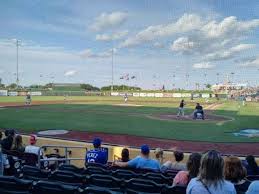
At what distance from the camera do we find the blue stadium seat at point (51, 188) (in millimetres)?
5355

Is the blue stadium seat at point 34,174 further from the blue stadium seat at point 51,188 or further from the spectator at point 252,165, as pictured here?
the spectator at point 252,165

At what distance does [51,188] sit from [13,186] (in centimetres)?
69

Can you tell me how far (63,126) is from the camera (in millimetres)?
25188

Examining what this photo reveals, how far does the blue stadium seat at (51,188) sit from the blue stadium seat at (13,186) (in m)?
0.13

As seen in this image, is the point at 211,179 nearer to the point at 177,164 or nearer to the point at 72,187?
the point at 72,187

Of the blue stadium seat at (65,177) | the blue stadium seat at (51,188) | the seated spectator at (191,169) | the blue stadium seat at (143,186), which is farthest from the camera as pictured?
the blue stadium seat at (65,177)

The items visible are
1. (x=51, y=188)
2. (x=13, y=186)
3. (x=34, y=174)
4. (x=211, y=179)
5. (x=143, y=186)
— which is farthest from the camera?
(x=34, y=174)

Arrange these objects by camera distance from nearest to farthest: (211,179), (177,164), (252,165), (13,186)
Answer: (211,179) → (13,186) → (252,165) → (177,164)

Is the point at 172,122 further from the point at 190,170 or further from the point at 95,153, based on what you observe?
the point at 190,170

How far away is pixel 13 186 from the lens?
224 inches

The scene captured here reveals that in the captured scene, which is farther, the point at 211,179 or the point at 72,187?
the point at 72,187

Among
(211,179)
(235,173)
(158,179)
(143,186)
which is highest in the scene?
(211,179)

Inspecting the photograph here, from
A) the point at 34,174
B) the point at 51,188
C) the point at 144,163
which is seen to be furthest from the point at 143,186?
the point at 144,163

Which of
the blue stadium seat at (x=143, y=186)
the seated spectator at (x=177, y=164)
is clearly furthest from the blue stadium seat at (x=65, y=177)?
the seated spectator at (x=177, y=164)
